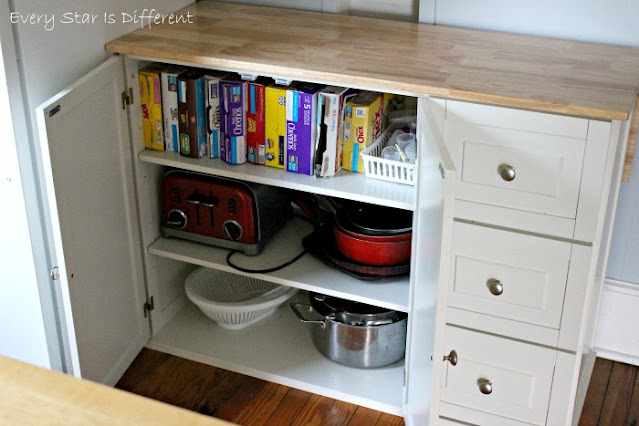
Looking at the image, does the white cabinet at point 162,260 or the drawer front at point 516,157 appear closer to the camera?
the drawer front at point 516,157

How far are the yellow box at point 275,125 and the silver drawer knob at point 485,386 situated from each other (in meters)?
0.73

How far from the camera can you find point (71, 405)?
102 cm

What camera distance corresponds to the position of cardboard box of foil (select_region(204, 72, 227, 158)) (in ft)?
7.16

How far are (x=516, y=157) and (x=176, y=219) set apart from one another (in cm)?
102

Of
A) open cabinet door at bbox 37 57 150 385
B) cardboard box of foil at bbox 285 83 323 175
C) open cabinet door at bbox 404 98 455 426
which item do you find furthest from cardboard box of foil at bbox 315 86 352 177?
open cabinet door at bbox 37 57 150 385

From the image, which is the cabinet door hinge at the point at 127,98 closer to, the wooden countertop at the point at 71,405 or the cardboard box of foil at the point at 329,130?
the cardboard box of foil at the point at 329,130

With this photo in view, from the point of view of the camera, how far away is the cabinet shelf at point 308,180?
2.07 m

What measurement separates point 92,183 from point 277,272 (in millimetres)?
550

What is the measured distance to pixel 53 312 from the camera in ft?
6.99

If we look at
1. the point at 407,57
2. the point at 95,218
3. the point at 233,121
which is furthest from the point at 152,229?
the point at 407,57

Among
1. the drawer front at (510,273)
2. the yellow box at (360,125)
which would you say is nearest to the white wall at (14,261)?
the yellow box at (360,125)

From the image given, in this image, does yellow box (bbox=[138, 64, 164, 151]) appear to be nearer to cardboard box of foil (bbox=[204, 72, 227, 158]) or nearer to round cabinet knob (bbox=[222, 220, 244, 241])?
cardboard box of foil (bbox=[204, 72, 227, 158])

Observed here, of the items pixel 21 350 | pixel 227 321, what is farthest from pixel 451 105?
pixel 21 350

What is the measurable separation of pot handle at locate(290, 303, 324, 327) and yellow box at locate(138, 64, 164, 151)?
587 mm
